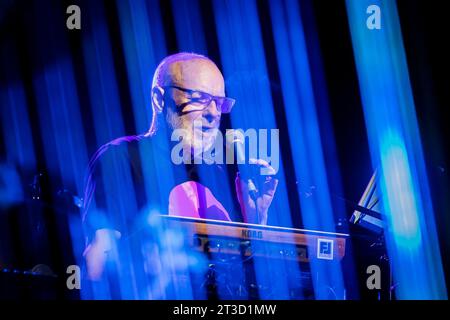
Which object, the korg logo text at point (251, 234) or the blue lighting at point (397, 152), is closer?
the korg logo text at point (251, 234)

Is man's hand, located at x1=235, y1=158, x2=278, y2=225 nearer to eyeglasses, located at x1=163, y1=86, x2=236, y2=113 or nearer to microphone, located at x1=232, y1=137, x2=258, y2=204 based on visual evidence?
microphone, located at x1=232, y1=137, x2=258, y2=204

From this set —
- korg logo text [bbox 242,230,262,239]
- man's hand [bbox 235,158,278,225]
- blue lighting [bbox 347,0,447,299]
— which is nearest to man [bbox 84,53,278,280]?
man's hand [bbox 235,158,278,225]

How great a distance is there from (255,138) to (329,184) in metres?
0.36

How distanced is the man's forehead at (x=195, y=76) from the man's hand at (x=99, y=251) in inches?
26.4

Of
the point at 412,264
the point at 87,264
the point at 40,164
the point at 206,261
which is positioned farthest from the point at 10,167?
the point at 412,264

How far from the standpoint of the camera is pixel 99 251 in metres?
2.35

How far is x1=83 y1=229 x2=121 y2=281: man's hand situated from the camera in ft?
7.64

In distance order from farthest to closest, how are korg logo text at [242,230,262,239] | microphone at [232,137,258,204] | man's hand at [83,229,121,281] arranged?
microphone at [232,137,258,204] < man's hand at [83,229,121,281] < korg logo text at [242,230,262,239]

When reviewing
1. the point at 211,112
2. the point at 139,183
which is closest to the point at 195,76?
the point at 211,112

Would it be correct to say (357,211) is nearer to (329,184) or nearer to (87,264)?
(329,184)

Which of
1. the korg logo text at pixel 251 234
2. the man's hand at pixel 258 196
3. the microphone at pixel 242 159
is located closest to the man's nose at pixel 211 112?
the microphone at pixel 242 159

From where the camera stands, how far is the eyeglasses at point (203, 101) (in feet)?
8.13

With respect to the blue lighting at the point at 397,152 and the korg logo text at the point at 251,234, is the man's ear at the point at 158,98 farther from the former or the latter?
the blue lighting at the point at 397,152
